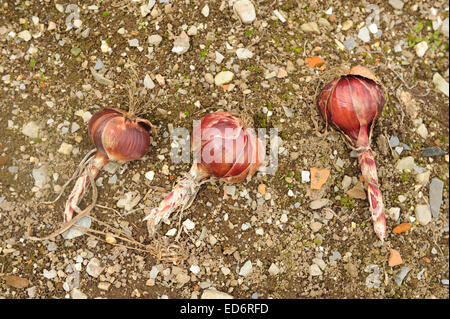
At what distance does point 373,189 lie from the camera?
82.4 inches

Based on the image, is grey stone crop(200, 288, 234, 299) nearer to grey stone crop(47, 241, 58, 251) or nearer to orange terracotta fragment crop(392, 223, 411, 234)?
grey stone crop(47, 241, 58, 251)

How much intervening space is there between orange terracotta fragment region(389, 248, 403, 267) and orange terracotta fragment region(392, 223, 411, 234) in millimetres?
106

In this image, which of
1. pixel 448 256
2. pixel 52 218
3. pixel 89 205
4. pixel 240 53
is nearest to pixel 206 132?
pixel 240 53

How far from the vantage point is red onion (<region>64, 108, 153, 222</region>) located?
190cm

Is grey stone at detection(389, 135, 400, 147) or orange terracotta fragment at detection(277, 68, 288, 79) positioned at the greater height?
orange terracotta fragment at detection(277, 68, 288, 79)

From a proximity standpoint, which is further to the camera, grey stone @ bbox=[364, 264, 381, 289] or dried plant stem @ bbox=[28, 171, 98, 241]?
grey stone @ bbox=[364, 264, 381, 289]

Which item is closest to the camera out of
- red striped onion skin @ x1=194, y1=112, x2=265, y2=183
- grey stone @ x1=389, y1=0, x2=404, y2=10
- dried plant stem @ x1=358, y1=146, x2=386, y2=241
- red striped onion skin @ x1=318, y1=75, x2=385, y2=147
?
red striped onion skin @ x1=194, y1=112, x2=265, y2=183

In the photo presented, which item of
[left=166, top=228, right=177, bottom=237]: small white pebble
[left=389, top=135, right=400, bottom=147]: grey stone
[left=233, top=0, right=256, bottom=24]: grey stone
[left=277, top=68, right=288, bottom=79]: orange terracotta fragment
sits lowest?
[left=166, top=228, right=177, bottom=237]: small white pebble

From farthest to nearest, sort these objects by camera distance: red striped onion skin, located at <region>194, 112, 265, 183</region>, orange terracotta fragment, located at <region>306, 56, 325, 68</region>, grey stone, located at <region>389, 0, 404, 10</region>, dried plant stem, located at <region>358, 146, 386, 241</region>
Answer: grey stone, located at <region>389, 0, 404, 10</region>
orange terracotta fragment, located at <region>306, 56, 325, 68</region>
dried plant stem, located at <region>358, 146, 386, 241</region>
red striped onion skin, located at <region>194, 112, 265, 183</region>

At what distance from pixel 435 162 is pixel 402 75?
543mm

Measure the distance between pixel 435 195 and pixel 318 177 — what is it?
71cm

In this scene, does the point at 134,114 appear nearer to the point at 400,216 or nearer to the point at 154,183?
the point at 154,183

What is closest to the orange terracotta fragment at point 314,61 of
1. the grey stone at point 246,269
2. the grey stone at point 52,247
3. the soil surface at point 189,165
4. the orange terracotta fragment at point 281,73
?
the soil surface at point 189,165

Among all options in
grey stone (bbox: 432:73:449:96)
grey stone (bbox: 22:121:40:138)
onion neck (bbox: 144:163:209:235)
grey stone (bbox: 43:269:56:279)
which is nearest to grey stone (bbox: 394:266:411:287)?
grey stone (bbox: 432:73:449:96)
